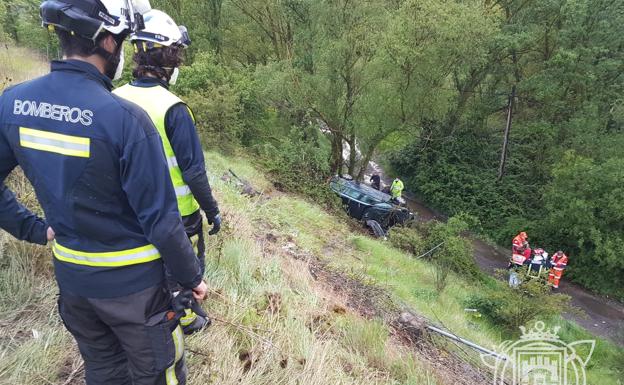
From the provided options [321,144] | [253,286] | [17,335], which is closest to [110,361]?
[17,335]

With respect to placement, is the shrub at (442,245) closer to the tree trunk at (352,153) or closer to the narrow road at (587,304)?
the narrow road at (587,304)

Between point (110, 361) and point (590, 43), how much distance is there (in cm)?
2262

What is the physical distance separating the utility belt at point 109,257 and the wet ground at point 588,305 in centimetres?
1372

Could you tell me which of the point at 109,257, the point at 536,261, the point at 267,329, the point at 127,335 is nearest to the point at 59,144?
the point at 109,257

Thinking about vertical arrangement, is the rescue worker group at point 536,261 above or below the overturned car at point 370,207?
below

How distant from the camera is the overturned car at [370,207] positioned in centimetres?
1541

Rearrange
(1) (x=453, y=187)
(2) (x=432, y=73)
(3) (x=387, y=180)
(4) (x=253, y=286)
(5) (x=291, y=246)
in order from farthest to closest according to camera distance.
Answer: (3) (x=387, y=180)
(1) (x=453, y=187)
(2) (x=432, y=73)
(5) (x=291, y=246)
(4) (x=253, y=286)

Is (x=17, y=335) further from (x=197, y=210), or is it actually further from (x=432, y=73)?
(x=432, y=73)

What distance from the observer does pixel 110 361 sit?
210 cm

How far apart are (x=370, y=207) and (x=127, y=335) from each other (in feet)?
45.5

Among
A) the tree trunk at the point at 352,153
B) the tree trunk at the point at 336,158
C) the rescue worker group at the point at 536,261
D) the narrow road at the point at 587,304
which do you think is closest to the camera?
the narrow road at the point at 587,304

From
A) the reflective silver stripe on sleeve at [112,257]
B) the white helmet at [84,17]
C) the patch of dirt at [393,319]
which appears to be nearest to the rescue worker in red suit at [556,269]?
the patch of dirt at [393,319]

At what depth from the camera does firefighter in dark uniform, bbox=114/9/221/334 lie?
2.89 m

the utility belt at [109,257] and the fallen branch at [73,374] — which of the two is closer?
the utility belt at [109,257]
